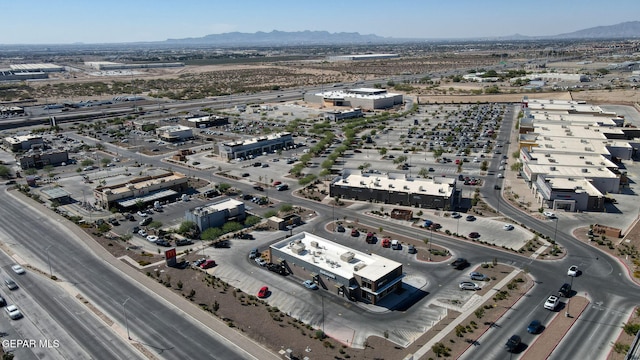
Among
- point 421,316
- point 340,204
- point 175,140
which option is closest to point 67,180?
point 175,140

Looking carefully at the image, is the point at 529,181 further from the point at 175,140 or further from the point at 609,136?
the point at 175,140

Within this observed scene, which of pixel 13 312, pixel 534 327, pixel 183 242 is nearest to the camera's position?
pixel 534 327

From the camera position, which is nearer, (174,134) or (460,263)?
(460,263)

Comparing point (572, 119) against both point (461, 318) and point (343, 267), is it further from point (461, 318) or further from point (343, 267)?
point (343, 267)

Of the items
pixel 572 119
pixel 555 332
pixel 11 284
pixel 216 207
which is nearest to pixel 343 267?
pixel 555 332

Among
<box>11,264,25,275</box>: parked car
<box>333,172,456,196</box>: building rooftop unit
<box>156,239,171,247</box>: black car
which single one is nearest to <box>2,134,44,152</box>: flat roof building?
<box>11,264,25,275</box>: parked car

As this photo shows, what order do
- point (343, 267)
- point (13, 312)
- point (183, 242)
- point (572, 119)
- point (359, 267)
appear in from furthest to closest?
point (572, 119)
point (183, 242)
point (343, 267)
point (359, 267)
point (13, 312)

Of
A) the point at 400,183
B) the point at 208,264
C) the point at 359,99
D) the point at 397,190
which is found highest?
the point at 359,99

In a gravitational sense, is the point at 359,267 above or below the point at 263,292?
above
